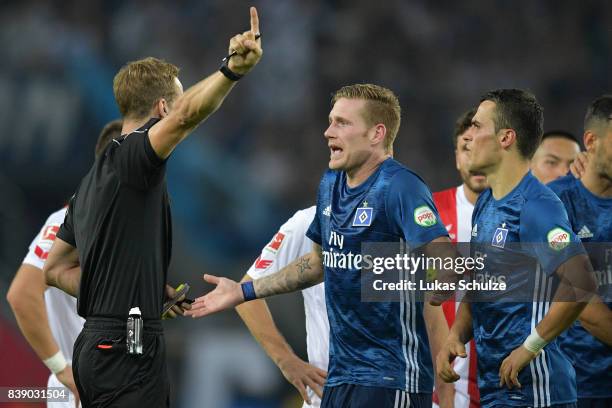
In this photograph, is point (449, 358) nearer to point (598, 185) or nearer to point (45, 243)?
point (598, 185)

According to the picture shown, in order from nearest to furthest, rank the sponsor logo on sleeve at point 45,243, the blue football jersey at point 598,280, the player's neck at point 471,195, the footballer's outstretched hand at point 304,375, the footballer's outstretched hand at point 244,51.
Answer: the footballer's outstretched hand at point 244,51
the blue football jersey at point 598,280
the footballer's outstretched hand at point 304,375
the sponsor logo on sleeve at point 45,243
the player's neck at point 471,195

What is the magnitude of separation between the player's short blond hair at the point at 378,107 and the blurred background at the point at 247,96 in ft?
16.2

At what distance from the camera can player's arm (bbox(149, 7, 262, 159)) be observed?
12.3 ft

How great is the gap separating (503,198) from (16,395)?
4.31 meters

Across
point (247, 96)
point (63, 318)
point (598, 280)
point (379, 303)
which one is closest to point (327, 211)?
point (379, 303)

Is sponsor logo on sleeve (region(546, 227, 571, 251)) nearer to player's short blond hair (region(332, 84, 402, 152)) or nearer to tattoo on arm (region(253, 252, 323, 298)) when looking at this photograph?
player's short blond hair (region(332, 84, 402, 152))

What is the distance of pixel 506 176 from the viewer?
4418mm

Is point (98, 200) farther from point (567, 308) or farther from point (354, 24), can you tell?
point (354, 24)

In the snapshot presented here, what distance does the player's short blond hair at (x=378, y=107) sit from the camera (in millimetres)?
Answer: 4699

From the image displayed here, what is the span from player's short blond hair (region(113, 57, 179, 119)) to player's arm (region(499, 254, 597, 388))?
2.03 m

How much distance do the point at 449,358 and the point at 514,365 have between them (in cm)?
35

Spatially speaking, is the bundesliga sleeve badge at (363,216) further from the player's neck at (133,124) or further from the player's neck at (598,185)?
the player's neck at (598,185)

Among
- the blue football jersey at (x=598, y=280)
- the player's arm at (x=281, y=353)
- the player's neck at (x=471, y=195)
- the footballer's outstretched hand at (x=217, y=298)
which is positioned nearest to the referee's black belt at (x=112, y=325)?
the footballer's outstretched hand at (x=217, y=298)

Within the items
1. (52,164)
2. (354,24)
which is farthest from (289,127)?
(52,164)
